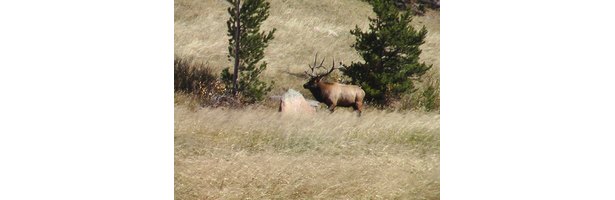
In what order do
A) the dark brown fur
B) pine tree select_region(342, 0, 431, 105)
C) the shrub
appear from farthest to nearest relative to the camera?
pine tree select_region(342, 0, 431, 105) < the dark brown fur < the shrub

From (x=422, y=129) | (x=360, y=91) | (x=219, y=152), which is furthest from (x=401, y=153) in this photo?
(x=219, y=152)

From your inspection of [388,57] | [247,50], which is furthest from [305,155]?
[388,57]

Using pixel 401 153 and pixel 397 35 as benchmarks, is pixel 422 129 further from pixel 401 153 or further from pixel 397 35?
pixel 397 35

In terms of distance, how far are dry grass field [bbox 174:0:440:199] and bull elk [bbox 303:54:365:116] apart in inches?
5.5

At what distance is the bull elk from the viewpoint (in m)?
11.4

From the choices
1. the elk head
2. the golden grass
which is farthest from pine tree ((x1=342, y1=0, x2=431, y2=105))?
the golden grass

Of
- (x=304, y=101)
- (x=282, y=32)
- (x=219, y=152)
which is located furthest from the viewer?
(x=282, y=32)

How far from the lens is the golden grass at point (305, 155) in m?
10.5

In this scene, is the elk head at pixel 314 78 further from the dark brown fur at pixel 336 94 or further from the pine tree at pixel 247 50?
the pine tree at pixel 247 50

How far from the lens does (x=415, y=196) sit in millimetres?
10828

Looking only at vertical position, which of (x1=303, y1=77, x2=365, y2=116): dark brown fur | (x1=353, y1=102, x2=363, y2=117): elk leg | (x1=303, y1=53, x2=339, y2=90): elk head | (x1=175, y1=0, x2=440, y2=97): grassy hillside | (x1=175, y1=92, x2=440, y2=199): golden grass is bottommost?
(x1=175, y1=92, x2=440, y2=199): golden grass

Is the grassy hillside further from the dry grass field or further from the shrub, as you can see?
the shrub

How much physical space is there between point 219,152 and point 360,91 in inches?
103

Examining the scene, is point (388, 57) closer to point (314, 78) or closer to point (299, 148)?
point (314, 78)
